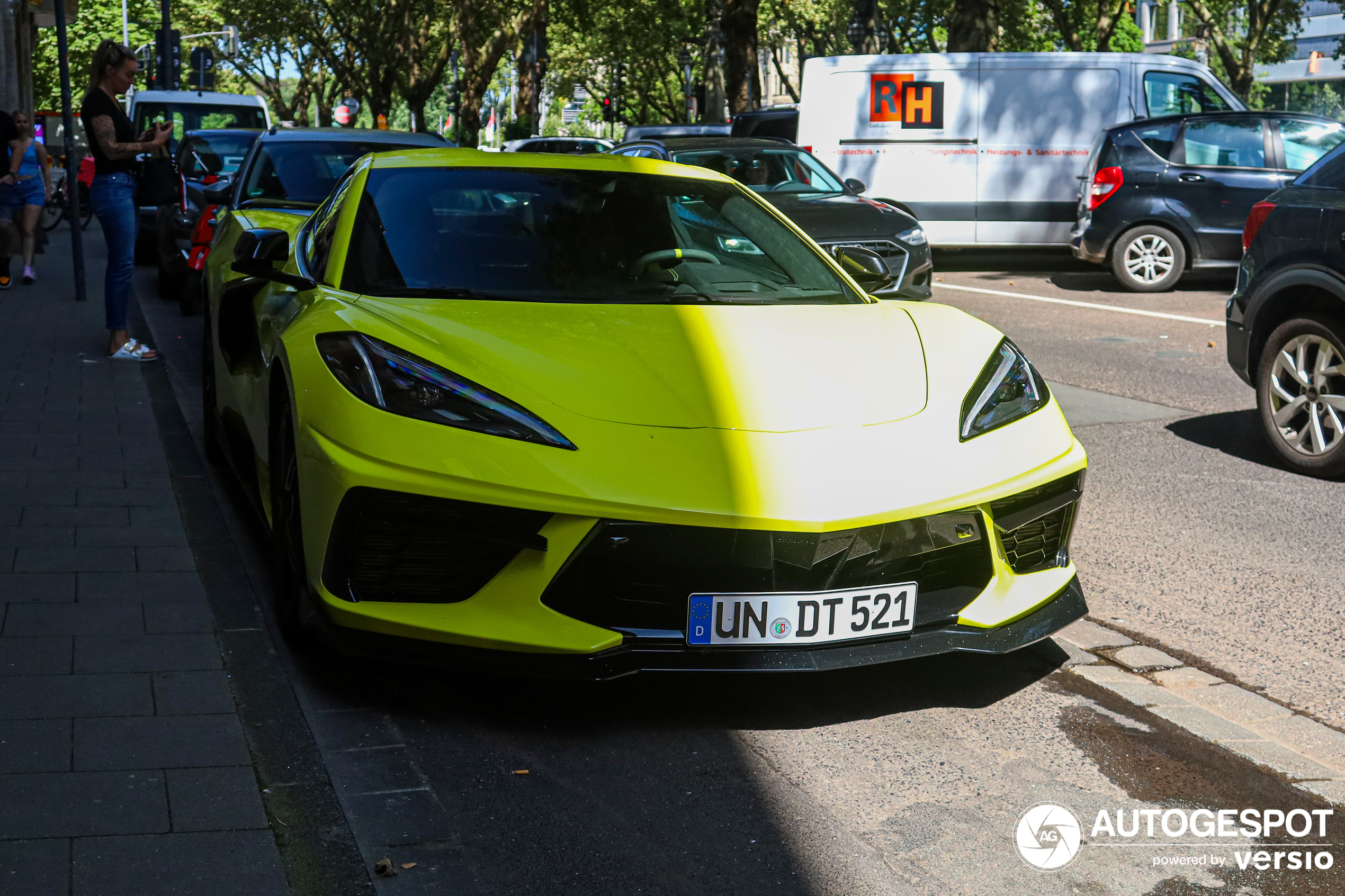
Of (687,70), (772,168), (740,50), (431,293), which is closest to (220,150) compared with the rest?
(772,168)

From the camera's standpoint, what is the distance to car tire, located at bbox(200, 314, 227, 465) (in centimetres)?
670

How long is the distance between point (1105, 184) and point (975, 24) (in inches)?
312

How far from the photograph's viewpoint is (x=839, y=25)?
52750 millimetres

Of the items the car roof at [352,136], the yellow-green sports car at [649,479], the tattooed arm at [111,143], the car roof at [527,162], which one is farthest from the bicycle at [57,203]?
the yellow-green sports car at [649,479]

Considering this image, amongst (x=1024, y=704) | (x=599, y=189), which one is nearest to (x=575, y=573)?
(x=1024, y=704)

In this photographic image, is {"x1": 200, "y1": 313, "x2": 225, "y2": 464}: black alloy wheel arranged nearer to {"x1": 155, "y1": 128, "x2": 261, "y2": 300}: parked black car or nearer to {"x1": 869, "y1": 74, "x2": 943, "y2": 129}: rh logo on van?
{"x1": 155, "y1": 128, "x2": 261, "y2": 300}: parked black car

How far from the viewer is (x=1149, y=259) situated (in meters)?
15.4

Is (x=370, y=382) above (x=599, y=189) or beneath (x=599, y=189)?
beneath

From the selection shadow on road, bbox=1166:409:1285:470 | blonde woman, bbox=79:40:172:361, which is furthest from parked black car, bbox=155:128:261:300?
shadow on road, bbox=1166:409:1285:470

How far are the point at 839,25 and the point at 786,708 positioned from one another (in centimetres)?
5147

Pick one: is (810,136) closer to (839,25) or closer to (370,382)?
(370,382)

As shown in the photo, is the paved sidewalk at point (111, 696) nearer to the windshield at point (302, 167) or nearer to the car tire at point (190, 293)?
the windshield at point (302, 167)

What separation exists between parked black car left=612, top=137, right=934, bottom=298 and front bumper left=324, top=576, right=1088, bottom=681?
8.02 meters

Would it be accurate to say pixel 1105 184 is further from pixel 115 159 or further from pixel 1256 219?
pixel 115 159
